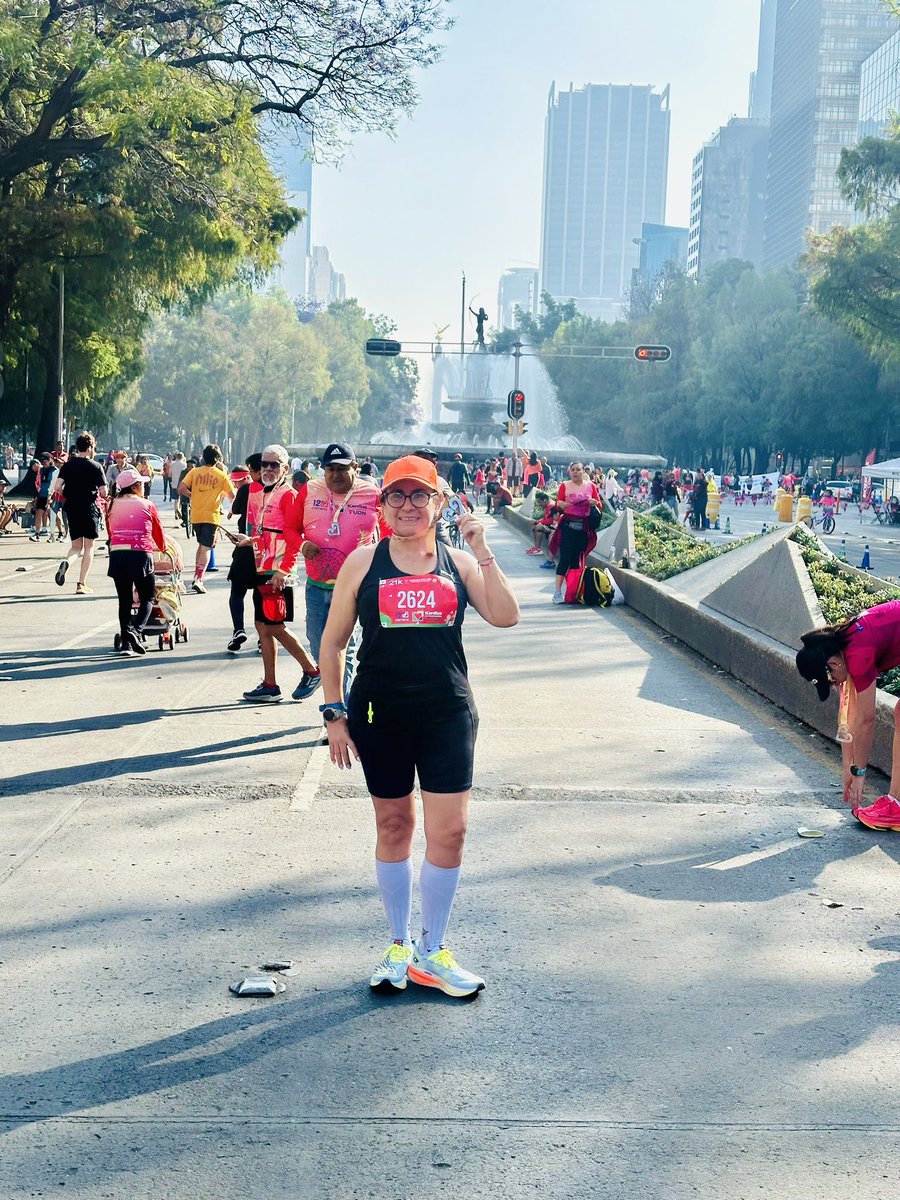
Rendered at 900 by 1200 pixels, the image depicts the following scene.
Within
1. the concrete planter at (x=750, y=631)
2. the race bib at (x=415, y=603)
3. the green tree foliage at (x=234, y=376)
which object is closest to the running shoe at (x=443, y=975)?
the race bib at (x=415, y=603)

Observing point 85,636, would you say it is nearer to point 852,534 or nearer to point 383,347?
point 852,534

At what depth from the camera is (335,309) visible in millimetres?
155750

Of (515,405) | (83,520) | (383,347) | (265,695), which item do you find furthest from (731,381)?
(265,695)

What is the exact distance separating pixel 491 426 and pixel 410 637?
9233cm

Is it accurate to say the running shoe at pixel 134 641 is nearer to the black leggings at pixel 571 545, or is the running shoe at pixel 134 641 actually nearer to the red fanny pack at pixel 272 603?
the red fanny pack at pixel 272 603

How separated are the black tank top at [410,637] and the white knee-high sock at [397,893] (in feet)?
2.02

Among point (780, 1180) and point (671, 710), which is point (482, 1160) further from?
point (671, 710)

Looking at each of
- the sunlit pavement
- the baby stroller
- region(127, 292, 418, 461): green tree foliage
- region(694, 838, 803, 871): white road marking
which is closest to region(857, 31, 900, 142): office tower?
region(127, 292, 418, 461): green tree foliage

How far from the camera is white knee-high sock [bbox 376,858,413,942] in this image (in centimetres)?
514

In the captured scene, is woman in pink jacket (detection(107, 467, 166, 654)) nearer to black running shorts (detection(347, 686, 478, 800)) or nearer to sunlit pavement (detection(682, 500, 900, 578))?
black running shorts (detection(347, 686, 478, 800))

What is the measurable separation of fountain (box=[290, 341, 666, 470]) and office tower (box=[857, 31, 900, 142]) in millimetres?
34353

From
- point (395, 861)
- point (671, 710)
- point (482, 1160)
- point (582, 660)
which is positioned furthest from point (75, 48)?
point (482, 1160)

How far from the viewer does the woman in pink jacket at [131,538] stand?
42.2 ft

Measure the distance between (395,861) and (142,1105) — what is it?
132 centimetres
